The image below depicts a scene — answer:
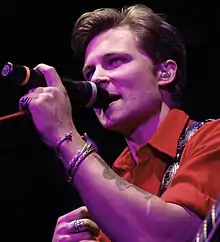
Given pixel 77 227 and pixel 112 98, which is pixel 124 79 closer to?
pixel 112 98

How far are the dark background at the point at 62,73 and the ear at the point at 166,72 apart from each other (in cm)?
44

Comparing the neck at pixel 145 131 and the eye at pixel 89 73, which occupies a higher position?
the eye at pixel 89 73

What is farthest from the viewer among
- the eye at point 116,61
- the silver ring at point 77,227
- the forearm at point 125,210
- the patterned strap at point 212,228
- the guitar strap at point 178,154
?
the eye at point 116,61

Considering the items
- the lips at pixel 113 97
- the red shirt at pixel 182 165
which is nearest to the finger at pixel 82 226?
the red shirt at pixel 182 165

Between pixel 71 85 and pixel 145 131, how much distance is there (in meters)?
0.35

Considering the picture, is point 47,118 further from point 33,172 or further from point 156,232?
point 33,172

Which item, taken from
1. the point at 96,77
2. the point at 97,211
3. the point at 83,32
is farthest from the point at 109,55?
the point at 97,211

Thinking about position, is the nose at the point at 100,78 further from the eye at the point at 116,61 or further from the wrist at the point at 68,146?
the wrist at the point at 68,146

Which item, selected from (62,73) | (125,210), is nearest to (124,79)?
(125,210)

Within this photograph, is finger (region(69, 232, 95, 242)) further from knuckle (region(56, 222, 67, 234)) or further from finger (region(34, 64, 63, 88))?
finger (region(34, 64, 63, 88))

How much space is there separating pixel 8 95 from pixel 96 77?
783mm

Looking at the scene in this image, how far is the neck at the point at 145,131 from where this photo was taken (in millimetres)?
1470

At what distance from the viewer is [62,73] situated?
7.11 feet

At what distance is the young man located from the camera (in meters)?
1.04
